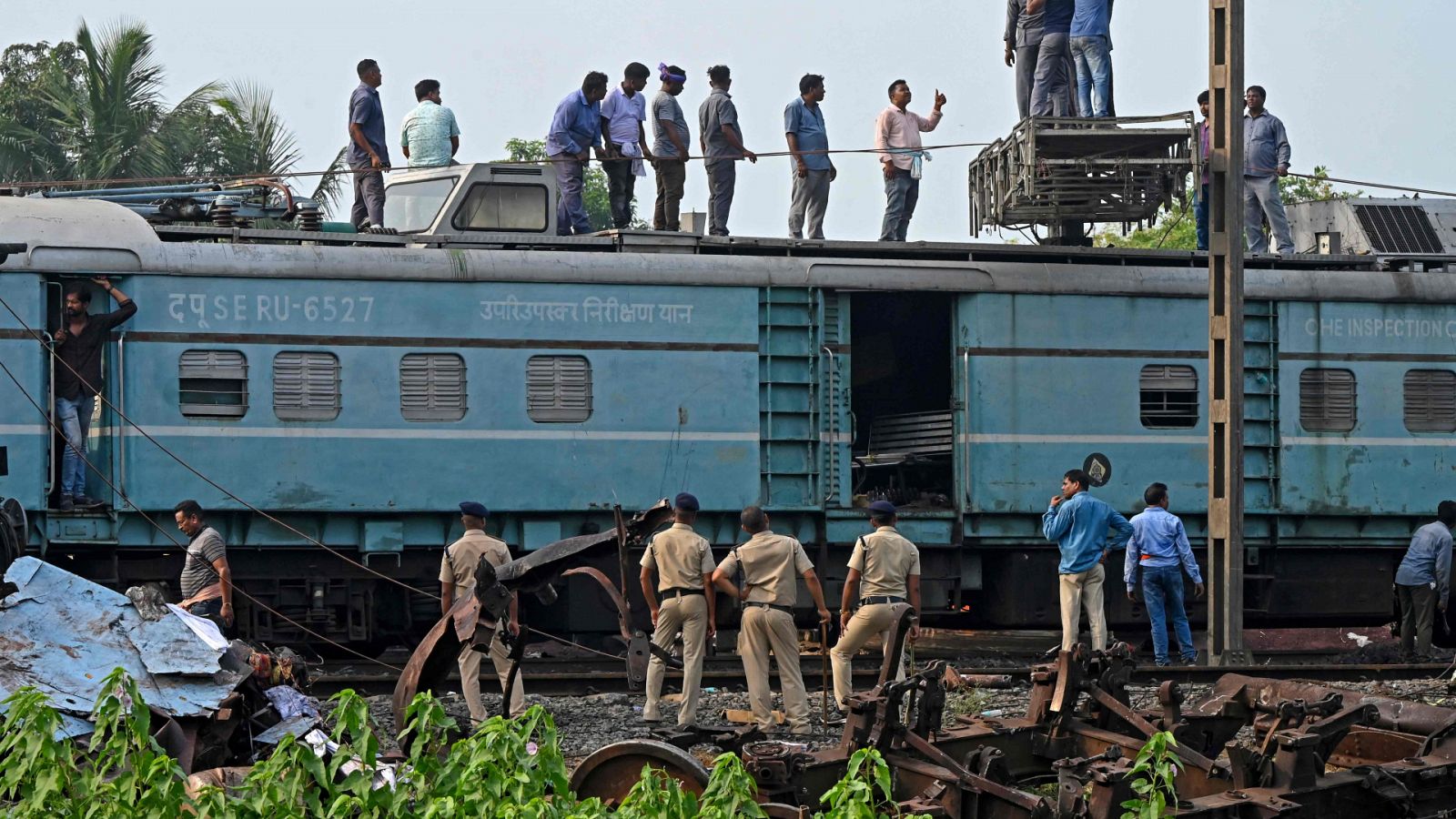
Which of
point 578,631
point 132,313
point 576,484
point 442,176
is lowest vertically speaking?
point 578,631

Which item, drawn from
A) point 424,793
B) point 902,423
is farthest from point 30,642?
Result: point 902,423

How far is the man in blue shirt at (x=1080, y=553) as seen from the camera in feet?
46.8

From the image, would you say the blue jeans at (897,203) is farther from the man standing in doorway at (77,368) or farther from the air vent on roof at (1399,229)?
the man standing in doorway at (77,368)

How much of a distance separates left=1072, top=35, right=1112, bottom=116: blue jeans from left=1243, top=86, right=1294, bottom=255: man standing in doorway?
2.20m

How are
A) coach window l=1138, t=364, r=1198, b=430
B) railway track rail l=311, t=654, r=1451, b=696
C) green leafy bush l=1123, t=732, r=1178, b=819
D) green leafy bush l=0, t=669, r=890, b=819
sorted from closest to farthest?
1. green leafy bush l=0, t=669, r=890, b=819
2. green leafy bush l=1123, t=732, r=1178, b=819
3. railway track rail l=311, t=654, r=1451, b=696
4. coach window l=1138, t=364, r=1198, b=430

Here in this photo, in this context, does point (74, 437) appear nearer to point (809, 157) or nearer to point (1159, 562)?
point (809, 157)

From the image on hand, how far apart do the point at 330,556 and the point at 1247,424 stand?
8627mm

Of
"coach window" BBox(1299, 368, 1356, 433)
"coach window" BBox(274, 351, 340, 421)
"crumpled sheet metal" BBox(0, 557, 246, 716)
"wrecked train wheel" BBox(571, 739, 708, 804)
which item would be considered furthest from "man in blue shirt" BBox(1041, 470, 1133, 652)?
"crumpled sheet metal" BBox(0, 557, 246, 716)

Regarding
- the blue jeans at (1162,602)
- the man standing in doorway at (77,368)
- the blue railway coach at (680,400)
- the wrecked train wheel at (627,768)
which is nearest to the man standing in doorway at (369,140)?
the blue railway coach at (680,400)

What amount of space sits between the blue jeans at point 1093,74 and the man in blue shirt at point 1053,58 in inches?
10.1

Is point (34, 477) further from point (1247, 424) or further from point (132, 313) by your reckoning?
point (1247, 424)

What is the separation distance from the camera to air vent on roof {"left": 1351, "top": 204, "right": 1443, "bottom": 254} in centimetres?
1825

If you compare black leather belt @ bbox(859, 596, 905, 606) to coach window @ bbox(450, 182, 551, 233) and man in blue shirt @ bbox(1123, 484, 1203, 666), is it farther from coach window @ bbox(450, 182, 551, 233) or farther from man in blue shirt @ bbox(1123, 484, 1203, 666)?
coach window @ bbox(450, 182, 551, 233)

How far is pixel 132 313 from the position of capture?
14414 millimetres
